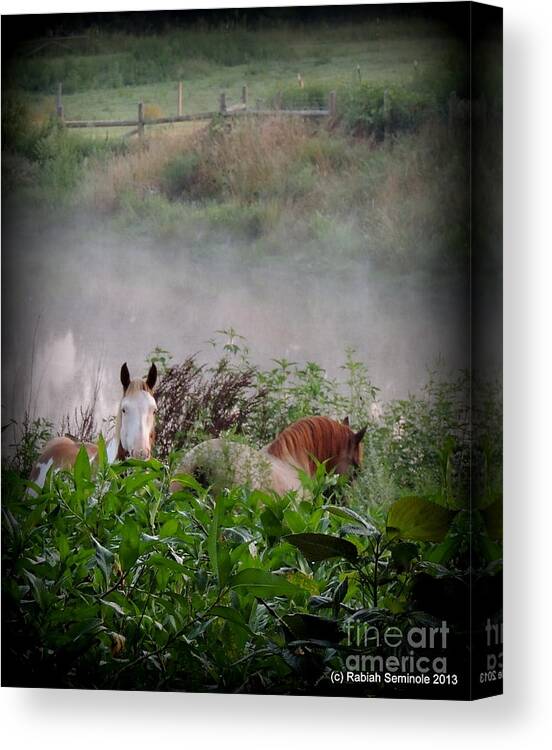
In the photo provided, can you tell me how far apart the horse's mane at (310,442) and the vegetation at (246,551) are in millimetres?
46

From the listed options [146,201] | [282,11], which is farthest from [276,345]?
[282,11]

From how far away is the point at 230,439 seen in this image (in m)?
6.77

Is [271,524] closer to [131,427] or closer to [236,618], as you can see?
[236,618]

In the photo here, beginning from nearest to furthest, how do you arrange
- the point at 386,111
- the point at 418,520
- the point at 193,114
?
the point at 418,520 → the point at 386,111 → the point at 193,114

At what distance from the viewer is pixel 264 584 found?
21.7ft

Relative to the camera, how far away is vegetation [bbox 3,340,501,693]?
652 cm

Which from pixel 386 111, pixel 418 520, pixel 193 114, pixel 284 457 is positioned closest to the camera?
pixel 418 520

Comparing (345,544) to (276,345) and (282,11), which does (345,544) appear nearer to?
(276,345)

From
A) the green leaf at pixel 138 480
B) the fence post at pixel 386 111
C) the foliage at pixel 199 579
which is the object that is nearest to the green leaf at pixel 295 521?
the foliage at pixel 199 579

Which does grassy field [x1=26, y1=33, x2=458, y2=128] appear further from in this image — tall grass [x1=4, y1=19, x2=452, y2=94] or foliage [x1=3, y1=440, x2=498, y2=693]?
foliage [x1=3, y1=440, x2=498, y2=693]

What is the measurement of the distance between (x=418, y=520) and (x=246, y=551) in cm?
65

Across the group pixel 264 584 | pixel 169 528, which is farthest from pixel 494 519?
pixel 169 528

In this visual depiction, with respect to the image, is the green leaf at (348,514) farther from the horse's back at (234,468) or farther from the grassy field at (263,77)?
the grassy field at (263,77)

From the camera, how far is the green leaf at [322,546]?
6.58 metres
